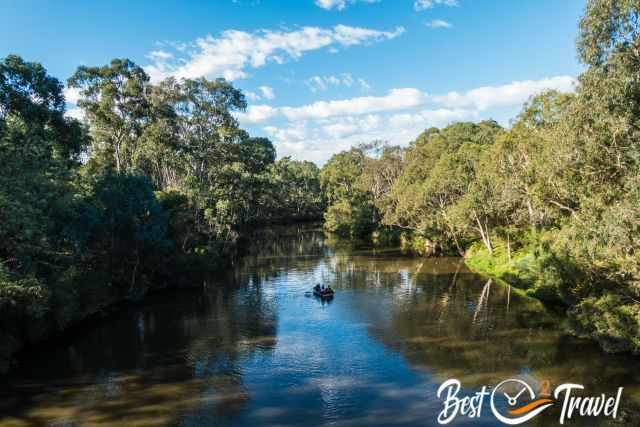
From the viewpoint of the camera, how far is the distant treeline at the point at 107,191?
28.3 m

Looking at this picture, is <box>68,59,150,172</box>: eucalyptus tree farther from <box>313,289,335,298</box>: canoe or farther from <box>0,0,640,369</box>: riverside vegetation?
<box>313,289,335,298</box>: canoe

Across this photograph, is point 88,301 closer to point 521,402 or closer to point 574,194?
point 521,402

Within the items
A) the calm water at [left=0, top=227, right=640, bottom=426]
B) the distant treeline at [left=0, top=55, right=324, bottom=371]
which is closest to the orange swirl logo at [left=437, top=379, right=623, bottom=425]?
the calm water at [left=0, top=227, right=640, bottom=426]

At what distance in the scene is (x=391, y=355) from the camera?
1165 inches

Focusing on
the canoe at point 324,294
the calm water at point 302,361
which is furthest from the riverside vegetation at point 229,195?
the canoe at point 324,294

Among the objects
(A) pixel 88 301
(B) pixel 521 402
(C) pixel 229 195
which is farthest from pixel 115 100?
(B) pixel 521 402

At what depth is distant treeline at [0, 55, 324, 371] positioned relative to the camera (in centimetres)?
2827

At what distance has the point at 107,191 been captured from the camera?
42.2 metres

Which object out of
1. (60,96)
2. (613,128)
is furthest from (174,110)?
(613,128)

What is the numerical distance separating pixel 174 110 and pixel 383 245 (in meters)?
41.3

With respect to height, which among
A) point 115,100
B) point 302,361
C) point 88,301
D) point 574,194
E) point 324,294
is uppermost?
point 115,100

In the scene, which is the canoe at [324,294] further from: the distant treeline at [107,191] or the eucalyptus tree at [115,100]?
the eucalyptus tree at [115,100]

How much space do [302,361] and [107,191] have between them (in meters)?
24.8

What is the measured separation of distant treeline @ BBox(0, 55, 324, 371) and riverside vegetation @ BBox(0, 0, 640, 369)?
0.60 feet
